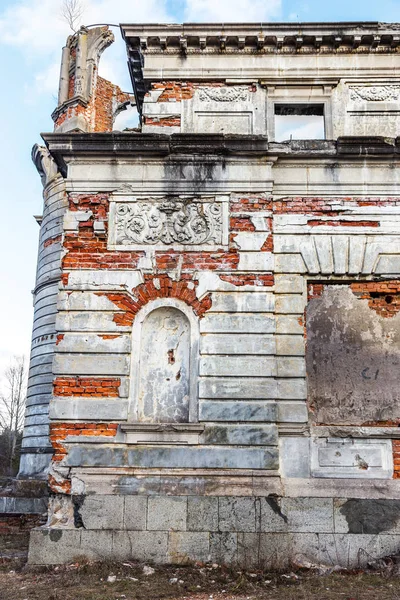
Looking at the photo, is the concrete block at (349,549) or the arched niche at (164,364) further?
the arched niche at (164,364)

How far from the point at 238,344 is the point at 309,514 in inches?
99.2

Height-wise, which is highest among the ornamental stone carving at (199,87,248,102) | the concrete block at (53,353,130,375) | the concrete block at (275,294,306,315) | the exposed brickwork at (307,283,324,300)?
the ornamental stone carving at (199,87,248,102)

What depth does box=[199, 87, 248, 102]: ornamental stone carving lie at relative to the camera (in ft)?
33.9

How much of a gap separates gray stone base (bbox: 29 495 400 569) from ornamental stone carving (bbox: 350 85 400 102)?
6817 mm

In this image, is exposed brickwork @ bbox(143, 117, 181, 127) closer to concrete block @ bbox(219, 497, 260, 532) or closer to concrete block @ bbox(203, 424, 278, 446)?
concrete block @ bbox(203, 424, 278, 446)

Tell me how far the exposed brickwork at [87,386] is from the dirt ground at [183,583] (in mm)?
2251

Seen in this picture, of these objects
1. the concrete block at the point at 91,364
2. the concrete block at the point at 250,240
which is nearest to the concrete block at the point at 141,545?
the concrete block at the point at 91,364

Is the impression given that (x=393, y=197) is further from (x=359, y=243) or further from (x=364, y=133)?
(x=364, y=133)

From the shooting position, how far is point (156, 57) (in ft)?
34.7

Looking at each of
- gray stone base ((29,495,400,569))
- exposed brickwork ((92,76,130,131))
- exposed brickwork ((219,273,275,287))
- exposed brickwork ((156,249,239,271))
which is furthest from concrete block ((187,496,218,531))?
exposed brickwork ((92,76,130,131))

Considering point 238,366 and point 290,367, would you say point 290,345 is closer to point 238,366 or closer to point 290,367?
point 290,367

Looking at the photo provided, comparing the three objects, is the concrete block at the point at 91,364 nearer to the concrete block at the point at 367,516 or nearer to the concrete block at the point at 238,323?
the concrete block at the point at 238,323

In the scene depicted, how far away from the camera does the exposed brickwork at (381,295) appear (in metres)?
8.81

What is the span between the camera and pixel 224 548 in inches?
302
